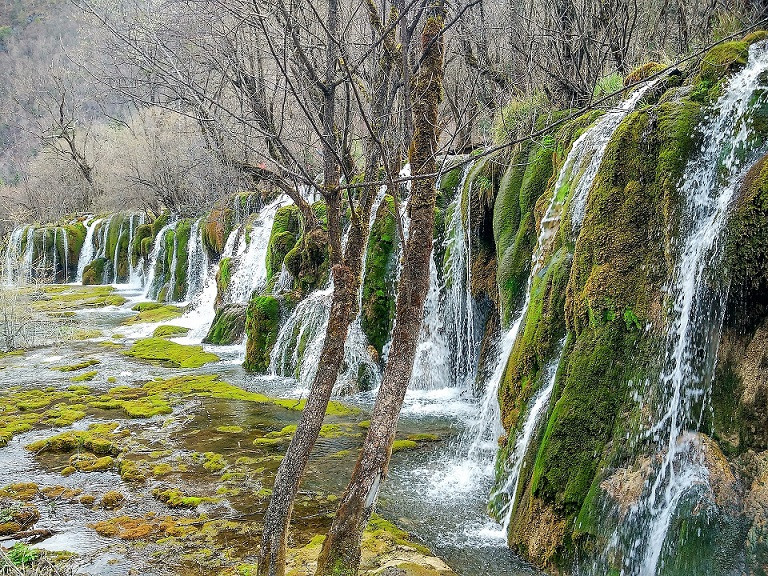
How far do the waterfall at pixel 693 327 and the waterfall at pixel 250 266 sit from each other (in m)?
12.9

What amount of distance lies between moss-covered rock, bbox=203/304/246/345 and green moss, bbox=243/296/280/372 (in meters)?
2.55

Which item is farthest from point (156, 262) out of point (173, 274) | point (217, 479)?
point (217, 479)

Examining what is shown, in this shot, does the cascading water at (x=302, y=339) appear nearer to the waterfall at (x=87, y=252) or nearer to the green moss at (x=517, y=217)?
the green moss at (x=517, y=217)

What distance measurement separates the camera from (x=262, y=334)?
40.6ft

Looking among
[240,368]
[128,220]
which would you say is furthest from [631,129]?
[128,220]

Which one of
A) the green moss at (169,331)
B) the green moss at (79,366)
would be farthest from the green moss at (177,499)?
the green moss at (169,331)

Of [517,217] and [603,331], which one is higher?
[517,217]

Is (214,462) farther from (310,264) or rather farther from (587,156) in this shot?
(310,264)

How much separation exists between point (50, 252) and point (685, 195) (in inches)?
1309

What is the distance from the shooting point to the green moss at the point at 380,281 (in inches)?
431

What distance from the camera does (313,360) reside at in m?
11.0

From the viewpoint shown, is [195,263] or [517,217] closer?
[517,217]

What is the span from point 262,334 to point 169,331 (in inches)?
228

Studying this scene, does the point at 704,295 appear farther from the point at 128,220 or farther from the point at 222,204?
the point at 128,220
